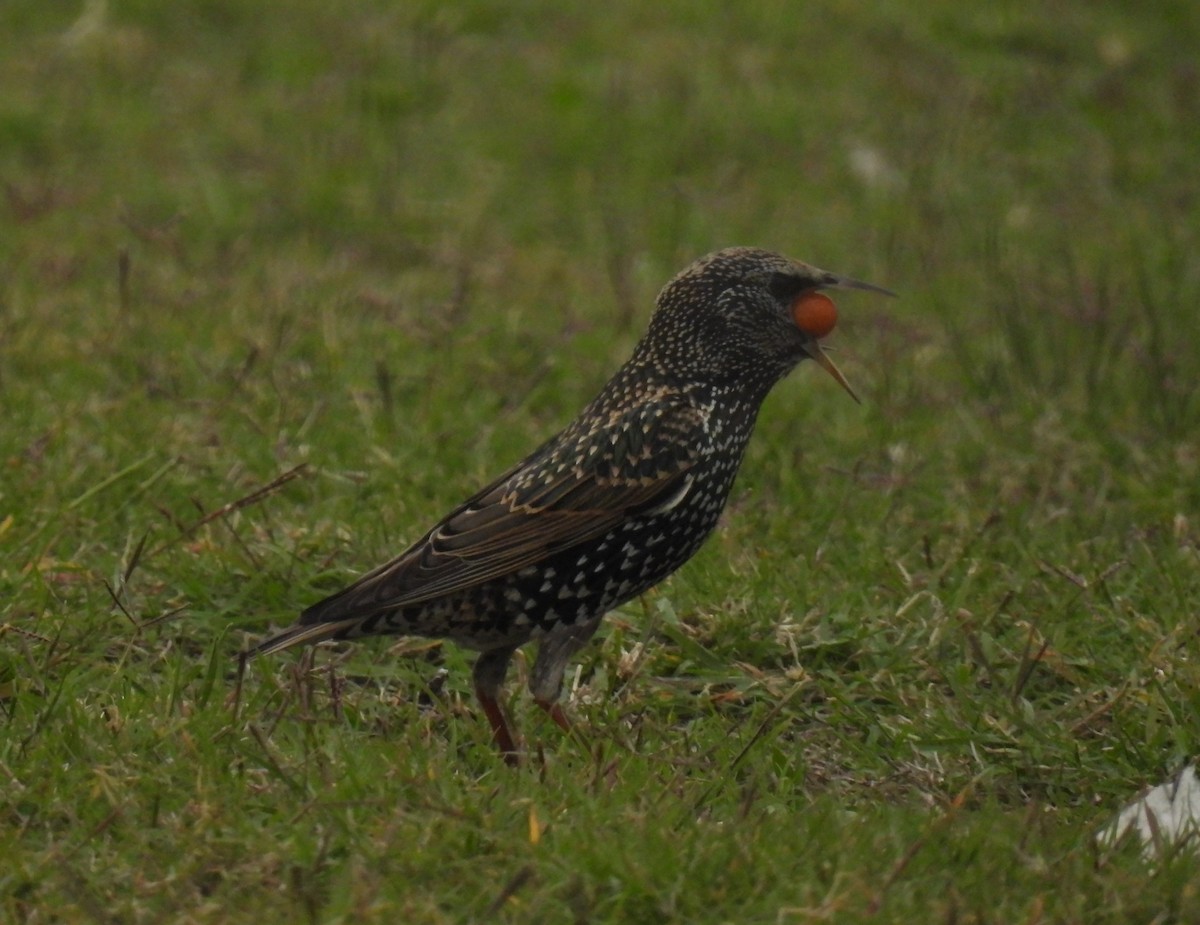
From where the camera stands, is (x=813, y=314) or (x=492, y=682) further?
(x=813, y=314)

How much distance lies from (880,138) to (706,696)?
5956 millimetres

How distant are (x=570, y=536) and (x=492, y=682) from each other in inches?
16.3

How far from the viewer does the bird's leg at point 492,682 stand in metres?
4.91

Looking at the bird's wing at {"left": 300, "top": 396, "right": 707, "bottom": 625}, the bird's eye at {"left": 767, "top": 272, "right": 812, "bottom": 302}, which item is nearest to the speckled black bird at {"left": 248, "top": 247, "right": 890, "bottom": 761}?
the bird's wing at {"left": 300, "top": 396, "right": 707, "bottom": 625}

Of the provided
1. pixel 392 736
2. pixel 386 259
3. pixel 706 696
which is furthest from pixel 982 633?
pixel 386 259

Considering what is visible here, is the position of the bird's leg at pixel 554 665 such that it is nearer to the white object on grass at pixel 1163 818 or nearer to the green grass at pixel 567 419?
the green grass at pixel 567 419

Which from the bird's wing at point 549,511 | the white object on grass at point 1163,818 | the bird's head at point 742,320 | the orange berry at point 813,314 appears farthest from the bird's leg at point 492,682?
the white object on grass at point 1163,818

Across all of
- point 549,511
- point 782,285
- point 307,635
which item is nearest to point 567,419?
point 782,285

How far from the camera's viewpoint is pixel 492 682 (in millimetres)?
5016

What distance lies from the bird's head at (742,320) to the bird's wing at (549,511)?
0.61 ft

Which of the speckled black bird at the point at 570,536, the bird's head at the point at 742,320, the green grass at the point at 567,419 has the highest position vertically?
the bird's head at the point at 742,320

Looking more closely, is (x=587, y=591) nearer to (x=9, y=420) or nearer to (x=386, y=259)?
(x=9, y=420)

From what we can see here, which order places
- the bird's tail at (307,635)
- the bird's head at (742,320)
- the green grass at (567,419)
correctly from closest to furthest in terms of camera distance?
the green grass at (567,419), the bird's tail at (307,635), the bird's head at (742,320)

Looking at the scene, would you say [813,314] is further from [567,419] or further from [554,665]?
[567,419]
